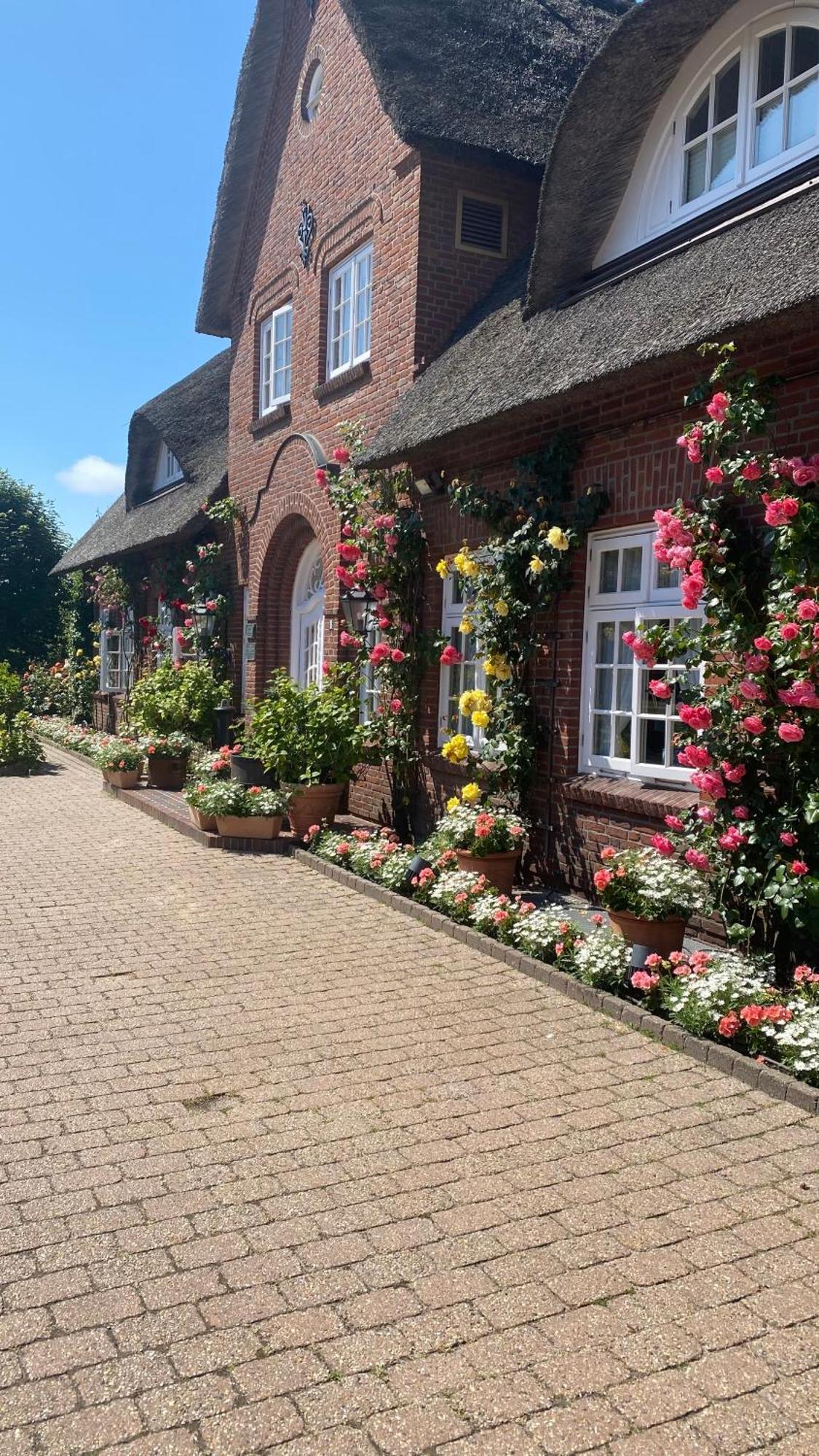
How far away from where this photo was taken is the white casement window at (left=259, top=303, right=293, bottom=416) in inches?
516

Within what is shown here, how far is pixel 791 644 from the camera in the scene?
505 cm

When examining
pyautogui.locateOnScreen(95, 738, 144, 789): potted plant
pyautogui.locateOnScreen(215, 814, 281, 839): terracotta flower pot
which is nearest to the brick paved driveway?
pyautogui.locateOnScreen(215, 814, 281, 839): terracotta flower pot

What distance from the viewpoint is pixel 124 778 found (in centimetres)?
1334

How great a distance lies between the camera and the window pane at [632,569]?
705 centimetres

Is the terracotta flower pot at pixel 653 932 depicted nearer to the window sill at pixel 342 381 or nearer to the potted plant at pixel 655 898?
the potted plant at pixel 655 898

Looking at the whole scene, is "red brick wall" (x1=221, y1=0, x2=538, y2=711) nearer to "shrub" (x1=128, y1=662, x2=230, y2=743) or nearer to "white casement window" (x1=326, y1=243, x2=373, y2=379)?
"white casement window" (x1=326, y1=243, x2=373, y2=379)

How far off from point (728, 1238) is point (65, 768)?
14807mm

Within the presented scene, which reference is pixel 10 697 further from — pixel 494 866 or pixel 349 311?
pixel 494 866

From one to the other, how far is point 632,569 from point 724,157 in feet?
9.02

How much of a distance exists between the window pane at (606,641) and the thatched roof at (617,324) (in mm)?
1555

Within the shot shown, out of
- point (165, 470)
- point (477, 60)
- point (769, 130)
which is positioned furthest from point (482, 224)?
point (165, 470)

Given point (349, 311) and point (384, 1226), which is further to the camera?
point (349, 311)

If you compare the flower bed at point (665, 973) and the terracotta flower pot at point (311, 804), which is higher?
the terracotta flower pot at point (311, 804)

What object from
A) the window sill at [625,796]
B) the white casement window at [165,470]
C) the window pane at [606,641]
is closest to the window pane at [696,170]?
the window pane at [606,641]
